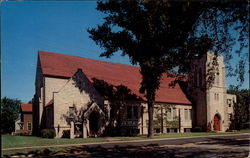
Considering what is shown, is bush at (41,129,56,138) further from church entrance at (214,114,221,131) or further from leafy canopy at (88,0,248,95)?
church entrance at (214,114,221,131)

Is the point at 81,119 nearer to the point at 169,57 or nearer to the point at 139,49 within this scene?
the point at 139,49

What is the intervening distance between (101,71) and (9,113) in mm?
50906

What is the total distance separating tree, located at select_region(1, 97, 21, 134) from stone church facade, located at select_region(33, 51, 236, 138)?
36990 millimetres

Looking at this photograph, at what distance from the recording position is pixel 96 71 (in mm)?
40625

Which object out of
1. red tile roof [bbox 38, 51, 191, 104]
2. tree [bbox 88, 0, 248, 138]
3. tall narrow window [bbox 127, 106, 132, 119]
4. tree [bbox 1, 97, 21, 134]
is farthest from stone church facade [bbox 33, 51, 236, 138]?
tree [bbox 1, 97, 21, 134]

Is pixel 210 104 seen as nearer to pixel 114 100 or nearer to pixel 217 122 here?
pixel 217 122

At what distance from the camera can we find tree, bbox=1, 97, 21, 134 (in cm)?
7359

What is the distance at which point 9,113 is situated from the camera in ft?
264

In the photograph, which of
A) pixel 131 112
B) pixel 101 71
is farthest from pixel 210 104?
pixel 101 71

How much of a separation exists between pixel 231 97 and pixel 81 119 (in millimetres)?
30706

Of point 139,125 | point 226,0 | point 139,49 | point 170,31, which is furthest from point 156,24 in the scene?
point 139,125

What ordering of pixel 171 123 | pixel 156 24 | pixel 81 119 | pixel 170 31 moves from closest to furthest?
pixel 170 31 → pixel 156 24 → pixel 81 119 → pixel 171 123

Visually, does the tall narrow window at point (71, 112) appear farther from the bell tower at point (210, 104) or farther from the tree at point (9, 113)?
the tree at point (9, 113)

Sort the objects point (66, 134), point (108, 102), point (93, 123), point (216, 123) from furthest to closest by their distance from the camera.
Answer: point (216, 123), point (108, 102), point (93, 123), point (66, 134)
